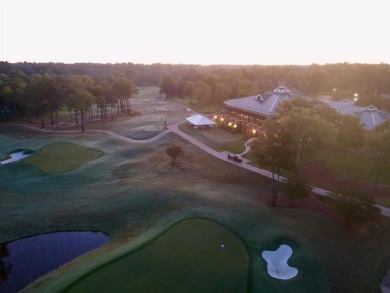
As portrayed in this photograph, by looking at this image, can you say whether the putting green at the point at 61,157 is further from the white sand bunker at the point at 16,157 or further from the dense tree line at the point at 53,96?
the dense tree line at the point at 53,96

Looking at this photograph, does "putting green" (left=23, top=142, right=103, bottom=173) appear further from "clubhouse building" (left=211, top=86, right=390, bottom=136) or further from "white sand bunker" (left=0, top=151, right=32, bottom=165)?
"clubhouse building" (left=211, top=86, right=390, bottom=136)

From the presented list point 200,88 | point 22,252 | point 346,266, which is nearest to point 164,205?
point 22,252

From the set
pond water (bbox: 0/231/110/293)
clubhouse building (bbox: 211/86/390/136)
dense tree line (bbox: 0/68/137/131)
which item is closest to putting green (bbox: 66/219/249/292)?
pond water (bbox: 0/231/110/293)

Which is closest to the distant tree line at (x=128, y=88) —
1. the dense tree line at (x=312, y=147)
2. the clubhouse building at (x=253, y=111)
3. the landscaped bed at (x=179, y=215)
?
the clubhouse building at (x=253, y=111)

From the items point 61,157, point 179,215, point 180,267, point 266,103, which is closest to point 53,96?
point 61,157

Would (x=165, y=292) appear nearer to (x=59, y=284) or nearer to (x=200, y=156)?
(x=59, y=284)

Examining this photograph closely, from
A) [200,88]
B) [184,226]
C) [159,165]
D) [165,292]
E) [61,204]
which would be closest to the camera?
[165,292]

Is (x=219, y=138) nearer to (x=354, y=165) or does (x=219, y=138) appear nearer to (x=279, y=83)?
(x=354, y=165)
